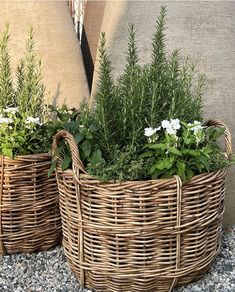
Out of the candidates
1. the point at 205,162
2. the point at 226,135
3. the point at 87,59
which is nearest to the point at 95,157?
the point at 205,162

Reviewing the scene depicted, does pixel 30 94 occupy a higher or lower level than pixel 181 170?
higher

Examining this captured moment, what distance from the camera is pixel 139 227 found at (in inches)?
81.4

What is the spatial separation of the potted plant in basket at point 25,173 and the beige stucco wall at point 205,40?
25.3 inches

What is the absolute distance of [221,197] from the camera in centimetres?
231

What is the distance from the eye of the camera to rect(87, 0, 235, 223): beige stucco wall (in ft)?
9.54

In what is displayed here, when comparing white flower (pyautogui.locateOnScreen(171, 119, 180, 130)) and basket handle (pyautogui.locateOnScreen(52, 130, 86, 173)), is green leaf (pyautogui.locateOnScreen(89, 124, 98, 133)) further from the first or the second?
white flower (pyautogui.locateOnScreen(171, 119, 180, 130))

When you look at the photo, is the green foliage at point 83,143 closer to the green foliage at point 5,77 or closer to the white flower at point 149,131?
the white flower at point 149,131

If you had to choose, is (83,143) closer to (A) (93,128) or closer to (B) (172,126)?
(A) (93,128)

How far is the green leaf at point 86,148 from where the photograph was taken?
2.16 metres

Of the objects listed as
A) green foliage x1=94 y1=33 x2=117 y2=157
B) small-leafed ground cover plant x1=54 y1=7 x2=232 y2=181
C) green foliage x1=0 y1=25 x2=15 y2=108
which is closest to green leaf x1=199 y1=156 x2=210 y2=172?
small-leafed ground cover plant x1=54 y1=7 x2=232 y2=181

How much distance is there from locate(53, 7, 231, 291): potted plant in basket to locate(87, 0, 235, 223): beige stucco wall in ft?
2.08

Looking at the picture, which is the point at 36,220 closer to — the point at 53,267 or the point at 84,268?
the point at 53,267

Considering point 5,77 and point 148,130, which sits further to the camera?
point 5,77

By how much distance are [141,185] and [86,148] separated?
0.32 m
